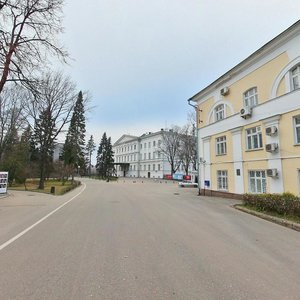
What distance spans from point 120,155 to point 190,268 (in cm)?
9955

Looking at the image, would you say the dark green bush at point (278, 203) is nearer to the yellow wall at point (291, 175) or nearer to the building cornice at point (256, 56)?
the yellow wall at point (291, 175)

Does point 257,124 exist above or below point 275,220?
above

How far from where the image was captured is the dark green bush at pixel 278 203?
33.2 feet

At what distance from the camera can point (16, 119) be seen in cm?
3816

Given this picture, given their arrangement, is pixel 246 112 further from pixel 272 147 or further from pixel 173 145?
pixel 173 145

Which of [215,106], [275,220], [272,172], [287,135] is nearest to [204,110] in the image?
[215,106]

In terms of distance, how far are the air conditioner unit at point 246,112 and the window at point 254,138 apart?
3.23 ft

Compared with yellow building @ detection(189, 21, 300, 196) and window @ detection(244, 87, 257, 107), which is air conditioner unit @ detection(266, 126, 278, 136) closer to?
yellow building @ detection(189, 21, 300, 196)

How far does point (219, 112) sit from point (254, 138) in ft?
18.2

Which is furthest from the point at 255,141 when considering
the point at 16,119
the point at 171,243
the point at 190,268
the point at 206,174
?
the point at 16,119

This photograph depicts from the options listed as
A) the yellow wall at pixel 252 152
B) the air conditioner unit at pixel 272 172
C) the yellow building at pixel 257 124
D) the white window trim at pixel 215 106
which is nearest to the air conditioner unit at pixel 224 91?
the yellow building at pixel 257 124

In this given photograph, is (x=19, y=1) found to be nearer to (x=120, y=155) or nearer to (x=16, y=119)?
(x=16, y=119)

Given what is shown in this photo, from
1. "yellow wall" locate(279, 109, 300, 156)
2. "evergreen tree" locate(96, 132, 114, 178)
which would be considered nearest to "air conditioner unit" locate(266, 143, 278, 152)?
"yellow wall" locate(279, 109, 300, 156)

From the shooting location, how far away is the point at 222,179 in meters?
22.2
